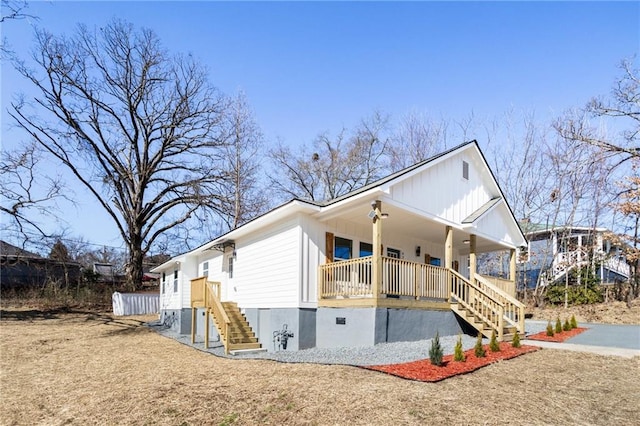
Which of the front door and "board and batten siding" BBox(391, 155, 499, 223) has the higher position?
"board and batten siding" BBox(391, 155, 499, 223)

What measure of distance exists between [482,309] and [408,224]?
330cm

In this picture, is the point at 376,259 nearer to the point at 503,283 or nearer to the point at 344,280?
the point at 344,280

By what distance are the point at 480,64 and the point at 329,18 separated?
5661mm

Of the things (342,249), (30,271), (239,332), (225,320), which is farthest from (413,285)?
(30,271)

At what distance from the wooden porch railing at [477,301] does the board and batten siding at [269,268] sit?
461cm

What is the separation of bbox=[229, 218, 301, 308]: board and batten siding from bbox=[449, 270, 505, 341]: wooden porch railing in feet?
15.1

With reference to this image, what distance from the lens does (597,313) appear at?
709 inches

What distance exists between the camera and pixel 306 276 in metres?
11.6

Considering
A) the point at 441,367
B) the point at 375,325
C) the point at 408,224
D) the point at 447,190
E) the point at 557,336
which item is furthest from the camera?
the point at 408,224

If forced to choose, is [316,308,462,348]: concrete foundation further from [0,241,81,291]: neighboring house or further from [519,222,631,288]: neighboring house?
[0,241,81,291]: neighboring house

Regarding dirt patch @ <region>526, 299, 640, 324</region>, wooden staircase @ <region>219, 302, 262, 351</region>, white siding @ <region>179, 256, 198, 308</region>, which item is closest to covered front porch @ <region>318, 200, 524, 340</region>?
wooden staircase @ <region>219, 302, 262, 351</region>

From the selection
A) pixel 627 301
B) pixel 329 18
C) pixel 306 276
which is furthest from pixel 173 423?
pixel 627 301

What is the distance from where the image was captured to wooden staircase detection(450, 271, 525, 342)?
11.5m

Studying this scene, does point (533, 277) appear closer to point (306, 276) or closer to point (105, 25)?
point (306, 276)
